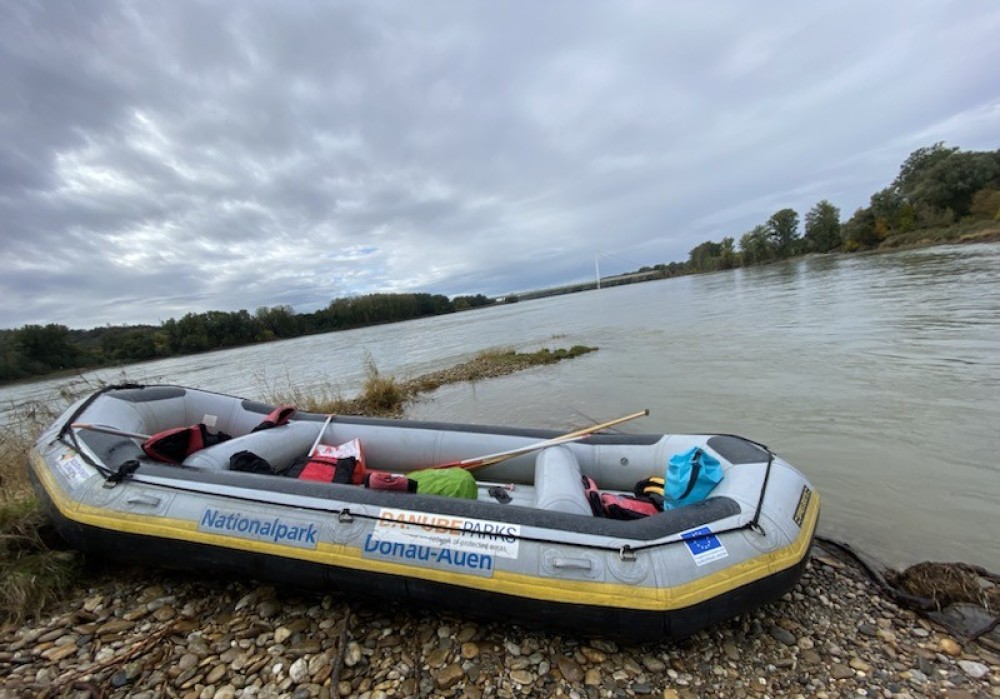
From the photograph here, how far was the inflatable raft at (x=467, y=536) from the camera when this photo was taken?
209 cm

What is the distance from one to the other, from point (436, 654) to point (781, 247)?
295 feet

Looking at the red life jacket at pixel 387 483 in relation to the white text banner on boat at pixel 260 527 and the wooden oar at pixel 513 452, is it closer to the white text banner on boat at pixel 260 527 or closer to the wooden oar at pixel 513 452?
the white text banner on boat at pixel 260 527

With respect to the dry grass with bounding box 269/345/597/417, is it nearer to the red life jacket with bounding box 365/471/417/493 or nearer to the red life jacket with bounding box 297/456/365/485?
the red life jacket with bounding box 297/456/365/485

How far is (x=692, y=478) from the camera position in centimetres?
280

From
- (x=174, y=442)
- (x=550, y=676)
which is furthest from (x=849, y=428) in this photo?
(x=174, y=442)

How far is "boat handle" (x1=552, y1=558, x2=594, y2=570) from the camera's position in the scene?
2.11 m

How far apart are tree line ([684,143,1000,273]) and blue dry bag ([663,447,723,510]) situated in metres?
54.7

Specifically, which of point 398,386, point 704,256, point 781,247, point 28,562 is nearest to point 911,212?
point 781,247

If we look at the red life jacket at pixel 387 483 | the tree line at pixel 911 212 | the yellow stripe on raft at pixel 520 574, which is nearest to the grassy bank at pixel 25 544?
the yellow stripe on raft at pixel 520 574

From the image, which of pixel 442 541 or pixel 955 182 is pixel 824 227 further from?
pixel 442 541

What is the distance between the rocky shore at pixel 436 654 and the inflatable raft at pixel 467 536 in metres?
0.21

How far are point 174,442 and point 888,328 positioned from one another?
45.5 ft

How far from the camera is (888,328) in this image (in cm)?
1031

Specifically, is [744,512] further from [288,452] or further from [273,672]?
[288,452]
